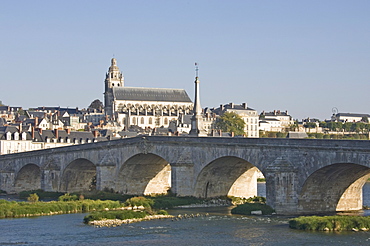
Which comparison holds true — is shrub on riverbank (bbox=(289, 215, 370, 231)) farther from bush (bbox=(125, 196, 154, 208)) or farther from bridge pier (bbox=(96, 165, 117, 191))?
bridge pier (bbox=(96, 165, 117, 191))

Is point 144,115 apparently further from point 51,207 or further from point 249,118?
point 51,207

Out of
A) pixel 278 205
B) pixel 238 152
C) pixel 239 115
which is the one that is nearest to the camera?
pixel 278 205

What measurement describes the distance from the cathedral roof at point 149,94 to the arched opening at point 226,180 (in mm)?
124191

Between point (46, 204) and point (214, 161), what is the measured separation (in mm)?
13550

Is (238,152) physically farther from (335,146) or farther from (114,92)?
(114,92)

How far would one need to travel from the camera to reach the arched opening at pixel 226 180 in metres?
60.2

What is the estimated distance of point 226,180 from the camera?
202 feet

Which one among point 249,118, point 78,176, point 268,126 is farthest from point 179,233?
point 268,126

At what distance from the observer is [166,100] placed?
18800 cm

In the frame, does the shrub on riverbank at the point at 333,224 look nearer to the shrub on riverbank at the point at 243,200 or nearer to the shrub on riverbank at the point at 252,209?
the shrub on riverbank at the point at 252,209

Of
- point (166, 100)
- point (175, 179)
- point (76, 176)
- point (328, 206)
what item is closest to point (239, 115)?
point (166, 100)

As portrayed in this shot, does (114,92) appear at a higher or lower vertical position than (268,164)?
higher

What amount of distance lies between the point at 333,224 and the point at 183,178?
64.7 feet

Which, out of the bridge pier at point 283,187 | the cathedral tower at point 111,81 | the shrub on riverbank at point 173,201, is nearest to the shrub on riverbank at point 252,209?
the bridge pier at point 283,187
